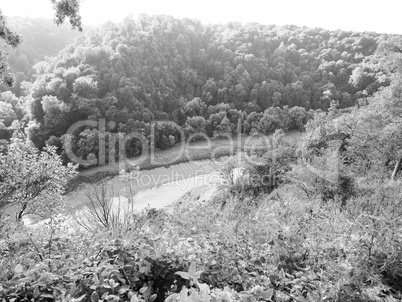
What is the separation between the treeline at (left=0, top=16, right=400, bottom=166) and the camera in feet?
97.6

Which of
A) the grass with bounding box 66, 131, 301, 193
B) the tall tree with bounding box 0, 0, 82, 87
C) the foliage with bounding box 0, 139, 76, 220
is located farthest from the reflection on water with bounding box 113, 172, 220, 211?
the tall tree with bounding box 0, 0, 82, 87

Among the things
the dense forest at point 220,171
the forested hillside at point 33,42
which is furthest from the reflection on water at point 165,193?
the forested hillside at point 33,42

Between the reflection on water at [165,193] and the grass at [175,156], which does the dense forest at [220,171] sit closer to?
the grass at [175,156]

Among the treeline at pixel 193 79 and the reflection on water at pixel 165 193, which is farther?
the treeline at pixel 193 79

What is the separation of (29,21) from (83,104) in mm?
39843

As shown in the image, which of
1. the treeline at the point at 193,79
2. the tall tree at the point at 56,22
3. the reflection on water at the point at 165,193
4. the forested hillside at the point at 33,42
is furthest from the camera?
the forested hillside at the point at 33,42

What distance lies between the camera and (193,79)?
4334 cm

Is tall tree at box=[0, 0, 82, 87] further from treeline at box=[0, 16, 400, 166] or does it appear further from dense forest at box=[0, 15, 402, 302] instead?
treeline at box=[0, 16, 400, 166]

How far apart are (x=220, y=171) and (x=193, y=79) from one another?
101 feet

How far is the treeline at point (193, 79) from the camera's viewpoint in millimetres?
29750

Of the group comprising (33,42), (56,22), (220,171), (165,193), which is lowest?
(165,193)

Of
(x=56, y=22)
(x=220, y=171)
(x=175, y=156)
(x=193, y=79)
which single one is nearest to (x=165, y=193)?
(x=220, y=171)

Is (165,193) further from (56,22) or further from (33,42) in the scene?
(33,42)

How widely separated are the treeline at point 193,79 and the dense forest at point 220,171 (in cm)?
22
